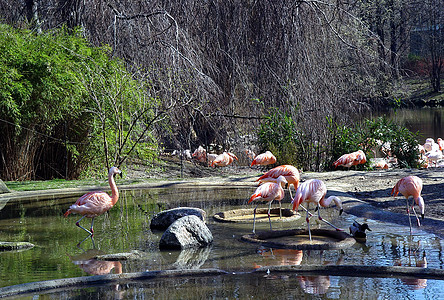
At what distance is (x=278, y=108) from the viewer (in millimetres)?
13367

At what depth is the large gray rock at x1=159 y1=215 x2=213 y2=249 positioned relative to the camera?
18.8 feet

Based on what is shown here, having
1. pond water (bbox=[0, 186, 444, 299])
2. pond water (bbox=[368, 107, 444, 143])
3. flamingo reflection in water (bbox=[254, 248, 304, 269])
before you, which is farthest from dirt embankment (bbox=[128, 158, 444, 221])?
pond water (bbox=[368, 107, 444, 143])

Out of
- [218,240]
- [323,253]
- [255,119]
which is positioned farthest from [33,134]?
[323,253]

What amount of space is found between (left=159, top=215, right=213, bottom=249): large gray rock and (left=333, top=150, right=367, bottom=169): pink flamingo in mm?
6141

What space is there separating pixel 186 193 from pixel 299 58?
16.5ft

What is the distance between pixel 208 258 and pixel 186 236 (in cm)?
55

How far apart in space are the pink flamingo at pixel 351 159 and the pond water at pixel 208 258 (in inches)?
151

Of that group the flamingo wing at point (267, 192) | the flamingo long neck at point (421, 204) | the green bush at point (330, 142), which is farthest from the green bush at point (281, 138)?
the flamingo long neck at point (421, 204)

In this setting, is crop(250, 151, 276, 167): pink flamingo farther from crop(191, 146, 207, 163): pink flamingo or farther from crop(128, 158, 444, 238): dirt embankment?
crop(191, 146, 207, 163): pink flamingo

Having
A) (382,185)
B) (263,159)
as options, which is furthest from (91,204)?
(382,185)

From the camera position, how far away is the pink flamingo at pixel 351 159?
11492mm

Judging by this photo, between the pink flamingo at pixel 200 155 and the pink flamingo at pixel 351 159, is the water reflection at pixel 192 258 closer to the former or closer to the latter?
the pink flamingo at pixel 351 159

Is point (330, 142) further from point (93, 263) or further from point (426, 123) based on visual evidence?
point (426, 123)

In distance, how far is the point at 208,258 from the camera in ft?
17.5
